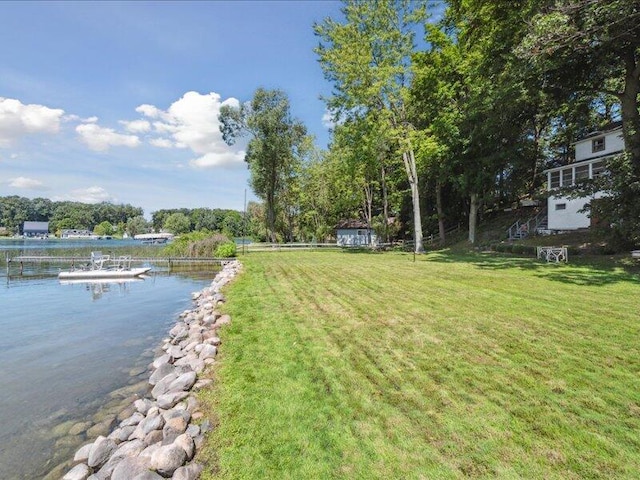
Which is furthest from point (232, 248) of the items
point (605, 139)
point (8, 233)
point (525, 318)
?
point (8, 233)

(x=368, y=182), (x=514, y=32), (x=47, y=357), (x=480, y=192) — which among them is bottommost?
(x=47, y=357)

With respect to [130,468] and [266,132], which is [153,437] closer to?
[130,468]

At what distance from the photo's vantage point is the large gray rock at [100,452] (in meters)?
3.30

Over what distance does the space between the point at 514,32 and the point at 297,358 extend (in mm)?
16606

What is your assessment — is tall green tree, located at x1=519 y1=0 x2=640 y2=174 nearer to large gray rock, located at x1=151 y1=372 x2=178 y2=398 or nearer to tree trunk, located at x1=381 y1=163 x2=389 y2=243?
large gray rock, located at x1=151 y1=372 x2=178 y2=398

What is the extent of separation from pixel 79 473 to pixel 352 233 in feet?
122

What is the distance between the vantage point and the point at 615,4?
32.2ft

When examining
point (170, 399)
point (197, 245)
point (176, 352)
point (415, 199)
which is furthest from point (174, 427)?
point (197, 245)

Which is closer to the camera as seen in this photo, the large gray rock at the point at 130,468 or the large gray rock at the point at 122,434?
the large gray rock at the point at 130,468

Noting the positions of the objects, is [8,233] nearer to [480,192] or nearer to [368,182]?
[368,182]

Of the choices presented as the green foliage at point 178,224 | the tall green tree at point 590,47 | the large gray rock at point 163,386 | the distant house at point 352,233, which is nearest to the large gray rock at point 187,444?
the large gray rock at point 163,386

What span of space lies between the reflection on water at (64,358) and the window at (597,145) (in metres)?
24.2

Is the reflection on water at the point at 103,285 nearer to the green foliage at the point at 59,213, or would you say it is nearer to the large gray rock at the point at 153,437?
the large gray rock at the point at 153,437

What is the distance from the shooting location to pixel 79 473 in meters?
3.13
